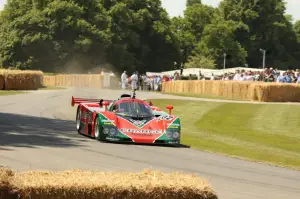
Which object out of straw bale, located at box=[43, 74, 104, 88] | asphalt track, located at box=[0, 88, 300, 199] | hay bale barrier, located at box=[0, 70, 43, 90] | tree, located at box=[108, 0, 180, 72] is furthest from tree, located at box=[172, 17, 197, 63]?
asphalt track, located at box=[0, 88, 300, 199]

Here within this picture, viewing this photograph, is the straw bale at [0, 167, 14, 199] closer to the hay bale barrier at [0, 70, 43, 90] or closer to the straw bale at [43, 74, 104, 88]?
the hay bale barrier at [0, 70, 43, 90]

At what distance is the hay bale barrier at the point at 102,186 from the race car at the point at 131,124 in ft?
36.7

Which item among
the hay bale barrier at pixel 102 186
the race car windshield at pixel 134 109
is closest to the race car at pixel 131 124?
the race car windshield at pixel 134 109

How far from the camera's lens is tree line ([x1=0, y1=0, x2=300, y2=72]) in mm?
89812

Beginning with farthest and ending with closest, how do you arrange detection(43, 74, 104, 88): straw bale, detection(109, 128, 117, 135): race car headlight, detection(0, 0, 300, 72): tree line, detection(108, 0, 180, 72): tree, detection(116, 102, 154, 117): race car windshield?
detection(108, 0, 180, 72): tree → detection(0, 0, 300, 72): tree line → detection(43, 74, 104, 88): straw bale → detection(116, 102, 154, 117): race car windshield → detection(109, 128, 117, 135): race car headlight

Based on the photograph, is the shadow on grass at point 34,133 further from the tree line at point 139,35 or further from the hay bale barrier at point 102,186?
the tree line at point 139,35

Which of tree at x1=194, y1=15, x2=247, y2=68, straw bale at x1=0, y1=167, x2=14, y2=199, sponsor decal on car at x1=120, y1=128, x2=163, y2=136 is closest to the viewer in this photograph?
straw bale at x1=0, y1=167, x2=14, y2=199

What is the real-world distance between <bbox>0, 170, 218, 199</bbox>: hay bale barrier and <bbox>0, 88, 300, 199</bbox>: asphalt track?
124 inches

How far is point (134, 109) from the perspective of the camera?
21547mm

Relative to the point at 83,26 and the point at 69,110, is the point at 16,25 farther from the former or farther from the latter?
the point at 69,110

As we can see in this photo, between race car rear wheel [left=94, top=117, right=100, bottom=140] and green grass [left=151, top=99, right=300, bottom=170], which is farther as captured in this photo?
green grass [left=151, top=99, right=300, bottom=170]

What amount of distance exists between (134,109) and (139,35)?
3215 inches

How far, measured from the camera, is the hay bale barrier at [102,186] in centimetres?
841

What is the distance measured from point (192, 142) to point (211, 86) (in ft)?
103
